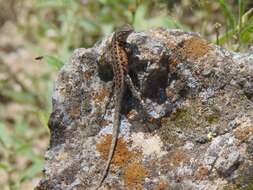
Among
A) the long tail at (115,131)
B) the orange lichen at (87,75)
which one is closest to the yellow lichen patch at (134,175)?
the long tail at (115,131)

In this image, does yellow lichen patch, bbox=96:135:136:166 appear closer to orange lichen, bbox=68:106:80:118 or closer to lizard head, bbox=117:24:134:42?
orange lichen, bbox=68:106:80:118

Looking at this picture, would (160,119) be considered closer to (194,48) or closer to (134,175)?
(134,175)

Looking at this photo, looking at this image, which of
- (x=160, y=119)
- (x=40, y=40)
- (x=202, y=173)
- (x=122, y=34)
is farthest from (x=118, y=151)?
(x=40, y=40)

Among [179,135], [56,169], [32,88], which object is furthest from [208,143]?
[32,88]

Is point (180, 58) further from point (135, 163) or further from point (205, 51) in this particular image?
point (135, 163)

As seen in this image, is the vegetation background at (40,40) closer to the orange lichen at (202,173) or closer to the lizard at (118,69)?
the lizard at (118,69)
